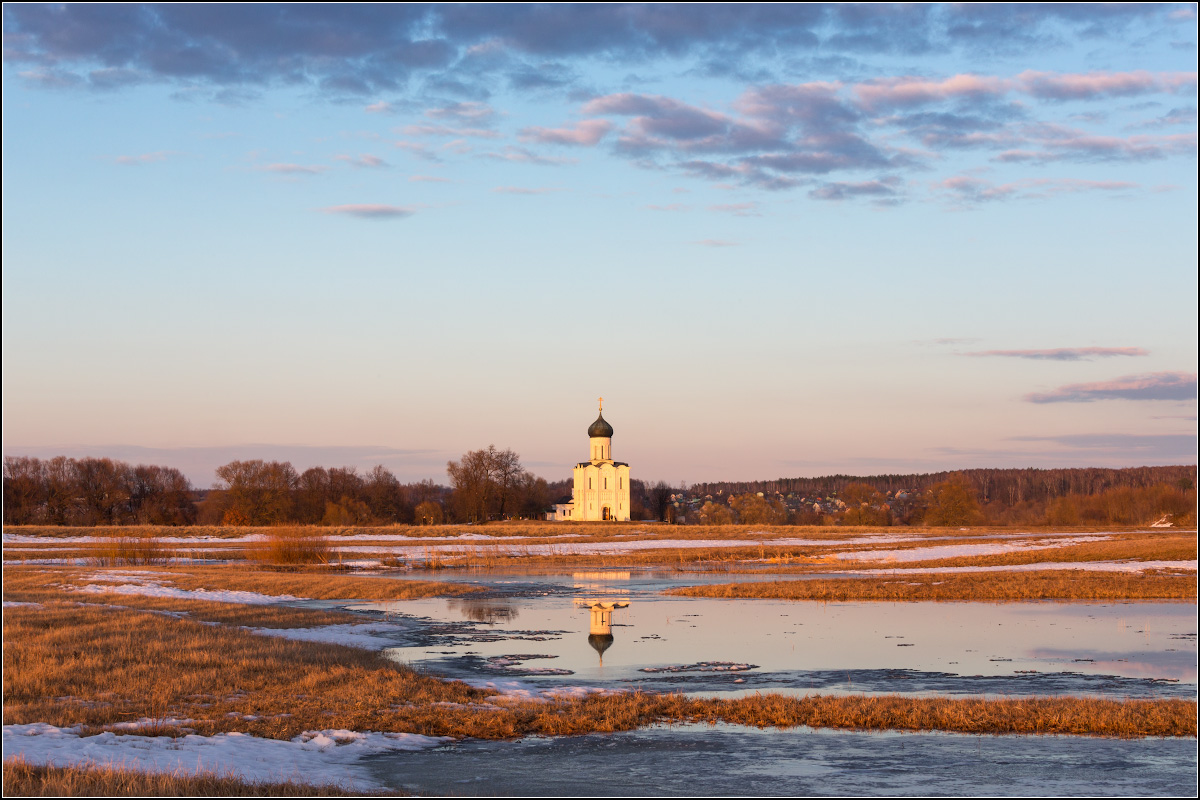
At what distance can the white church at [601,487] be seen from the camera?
129750 millimetres

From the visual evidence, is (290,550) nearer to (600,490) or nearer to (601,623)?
(601,623)

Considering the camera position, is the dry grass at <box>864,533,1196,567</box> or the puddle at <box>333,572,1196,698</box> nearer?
the puddle at <box>333,572,1196,698</box>

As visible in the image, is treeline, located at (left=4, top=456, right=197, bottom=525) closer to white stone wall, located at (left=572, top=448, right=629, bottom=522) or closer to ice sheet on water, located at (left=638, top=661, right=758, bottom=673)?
white stone wall, located at (left=572, top=448, right=629, bottom=522)

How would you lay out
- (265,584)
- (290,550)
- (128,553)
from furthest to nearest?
1. (128,553)
2. (290,550)
3. (265,584)

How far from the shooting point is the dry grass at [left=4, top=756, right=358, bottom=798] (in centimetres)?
1099

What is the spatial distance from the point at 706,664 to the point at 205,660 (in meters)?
9.75

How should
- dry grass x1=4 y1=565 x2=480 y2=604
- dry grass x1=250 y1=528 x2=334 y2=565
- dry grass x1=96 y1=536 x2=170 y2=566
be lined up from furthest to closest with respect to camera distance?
dry grass x1=250 y1=528 x2=334 y2=565, dry grass x1=96 y1=536 x2=170 y2=566, dry grass x1=4 y1=565 x2=480 y2=604

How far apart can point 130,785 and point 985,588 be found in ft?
97.2

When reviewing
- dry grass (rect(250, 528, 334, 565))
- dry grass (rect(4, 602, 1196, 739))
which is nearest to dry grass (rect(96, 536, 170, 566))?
dry grass (rect(250, 528, 334, 565))

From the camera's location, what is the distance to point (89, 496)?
11369 cm

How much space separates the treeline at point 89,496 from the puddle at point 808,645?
89845mm

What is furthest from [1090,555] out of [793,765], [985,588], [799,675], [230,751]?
[230,751]

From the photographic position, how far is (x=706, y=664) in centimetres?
2142

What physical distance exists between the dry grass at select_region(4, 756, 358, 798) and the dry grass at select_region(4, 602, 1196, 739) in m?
2.87
